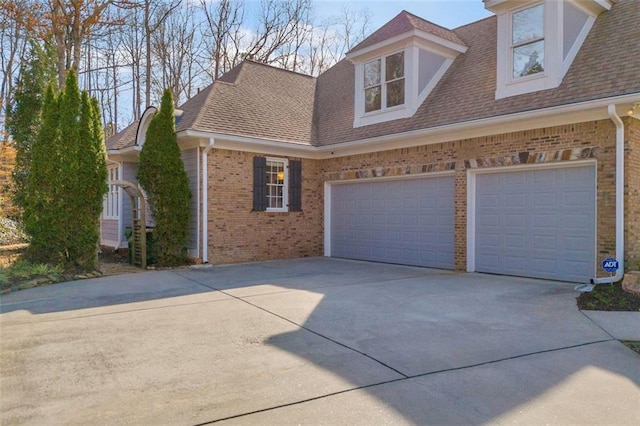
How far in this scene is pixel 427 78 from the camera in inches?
465

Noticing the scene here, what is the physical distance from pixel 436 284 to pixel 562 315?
8.82ft

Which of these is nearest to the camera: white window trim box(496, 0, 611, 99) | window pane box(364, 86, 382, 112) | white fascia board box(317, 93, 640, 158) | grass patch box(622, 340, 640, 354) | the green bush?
grass patch box(622, 340, 640, 354)

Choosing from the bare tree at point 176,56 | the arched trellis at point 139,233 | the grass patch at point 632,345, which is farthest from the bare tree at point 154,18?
the grass patch at point 632,345

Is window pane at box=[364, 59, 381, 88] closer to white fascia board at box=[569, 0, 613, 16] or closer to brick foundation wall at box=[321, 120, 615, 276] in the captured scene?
brick foundation wall at box=[321, 120, 615, 276]

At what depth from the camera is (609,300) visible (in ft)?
22.7

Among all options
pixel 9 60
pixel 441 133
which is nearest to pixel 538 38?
pixel 441 133

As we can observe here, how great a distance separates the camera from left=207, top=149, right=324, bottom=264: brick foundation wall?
11.7 meters

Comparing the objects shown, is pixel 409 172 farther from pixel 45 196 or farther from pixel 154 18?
pixel 154 18

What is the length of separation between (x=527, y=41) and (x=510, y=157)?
8.09ft

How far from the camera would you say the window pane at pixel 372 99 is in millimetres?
12555

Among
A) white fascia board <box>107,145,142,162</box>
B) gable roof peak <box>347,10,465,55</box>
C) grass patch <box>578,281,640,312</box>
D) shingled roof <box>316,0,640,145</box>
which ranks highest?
gable roof peak <box>347,10,465,55</box>

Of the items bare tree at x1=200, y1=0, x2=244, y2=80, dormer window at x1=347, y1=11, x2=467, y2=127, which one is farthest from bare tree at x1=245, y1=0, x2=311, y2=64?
dormer window at x1=347, y1=11, x2=467, y2=127

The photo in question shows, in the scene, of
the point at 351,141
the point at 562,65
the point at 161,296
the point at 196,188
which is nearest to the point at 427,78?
the point at 351,141

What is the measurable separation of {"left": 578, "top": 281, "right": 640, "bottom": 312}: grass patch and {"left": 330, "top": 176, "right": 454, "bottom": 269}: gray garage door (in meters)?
3.50
